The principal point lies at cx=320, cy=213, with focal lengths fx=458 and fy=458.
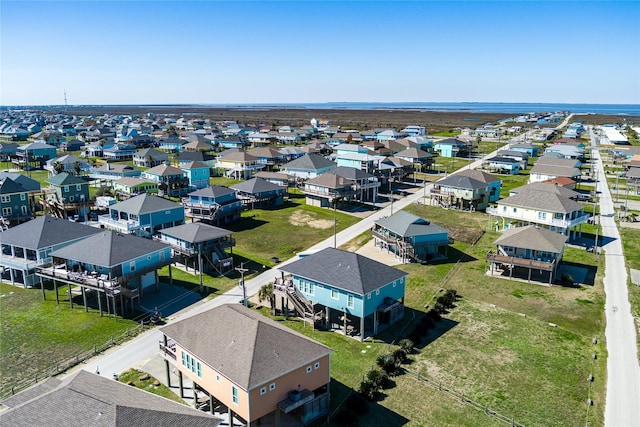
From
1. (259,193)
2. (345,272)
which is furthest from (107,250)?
(259,193)

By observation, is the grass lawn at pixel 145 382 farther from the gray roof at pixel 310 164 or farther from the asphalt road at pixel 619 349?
the gray roof at pixel 310 164

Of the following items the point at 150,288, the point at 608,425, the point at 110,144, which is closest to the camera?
the point at 608,425

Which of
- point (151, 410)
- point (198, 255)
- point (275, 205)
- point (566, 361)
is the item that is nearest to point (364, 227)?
point (275, 205)

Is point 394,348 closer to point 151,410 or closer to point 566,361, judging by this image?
point 566,361

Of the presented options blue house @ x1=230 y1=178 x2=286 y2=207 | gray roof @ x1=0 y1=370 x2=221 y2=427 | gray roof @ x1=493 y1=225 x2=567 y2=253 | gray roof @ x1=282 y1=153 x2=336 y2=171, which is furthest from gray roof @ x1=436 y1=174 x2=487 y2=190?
gray roof @ x1=0 y1=370 x2=221 y2=427

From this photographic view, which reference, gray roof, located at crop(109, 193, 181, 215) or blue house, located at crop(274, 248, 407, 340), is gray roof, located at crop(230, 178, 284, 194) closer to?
gray roof, located at crop(109, 193, 181, 215)
